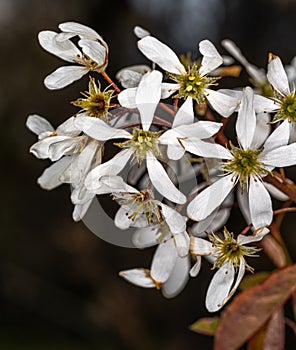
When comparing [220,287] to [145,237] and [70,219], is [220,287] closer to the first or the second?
[145,237]

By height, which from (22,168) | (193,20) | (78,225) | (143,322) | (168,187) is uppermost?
(193,20)

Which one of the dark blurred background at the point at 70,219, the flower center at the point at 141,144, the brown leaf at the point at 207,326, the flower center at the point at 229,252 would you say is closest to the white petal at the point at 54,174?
the flower center at the point at 141,144

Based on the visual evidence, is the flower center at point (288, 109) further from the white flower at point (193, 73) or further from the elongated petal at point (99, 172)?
the elongated petal at point (99, 172)

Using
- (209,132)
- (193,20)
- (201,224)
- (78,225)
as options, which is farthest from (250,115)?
(193,20)

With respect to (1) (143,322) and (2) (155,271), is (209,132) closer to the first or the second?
(2) (155,271)

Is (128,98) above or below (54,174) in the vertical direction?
above

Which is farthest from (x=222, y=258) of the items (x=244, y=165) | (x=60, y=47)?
(x=60, y=47)

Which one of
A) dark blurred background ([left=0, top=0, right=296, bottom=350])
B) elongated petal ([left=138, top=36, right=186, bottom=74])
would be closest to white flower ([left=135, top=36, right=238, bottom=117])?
elongated petal ([left=138, top=36, right=186, bottom=74])
